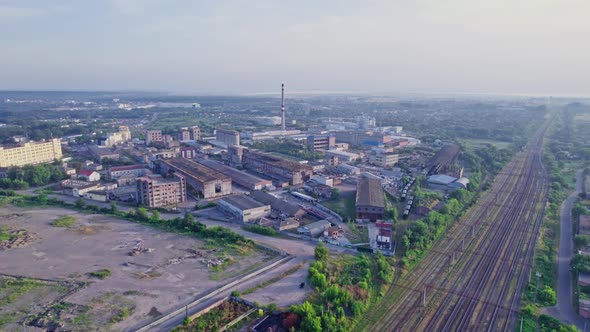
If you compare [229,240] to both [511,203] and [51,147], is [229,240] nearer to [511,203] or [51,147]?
[511,203]

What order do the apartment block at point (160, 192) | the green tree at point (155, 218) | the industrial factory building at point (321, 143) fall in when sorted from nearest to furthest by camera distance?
the green tree at point (155, 218) → the apartment block at point (160, 192) → the industrial factory building at point (321, 143)

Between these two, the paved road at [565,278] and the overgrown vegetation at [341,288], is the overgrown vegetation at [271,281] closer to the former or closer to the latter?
the overgrown vegetation at [341,288]

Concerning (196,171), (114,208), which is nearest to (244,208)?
(114,208)

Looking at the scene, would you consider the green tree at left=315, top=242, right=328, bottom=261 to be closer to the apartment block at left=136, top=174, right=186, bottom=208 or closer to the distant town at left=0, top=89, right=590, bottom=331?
the distant town at left=0, top=89, right=590, bottom=331

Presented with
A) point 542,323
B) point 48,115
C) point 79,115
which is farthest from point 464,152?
point 48,115

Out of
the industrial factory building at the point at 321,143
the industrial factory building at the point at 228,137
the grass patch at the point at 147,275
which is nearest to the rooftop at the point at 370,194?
the grass patch at the point at 147,275

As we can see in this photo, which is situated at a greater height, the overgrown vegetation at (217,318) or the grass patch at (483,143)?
the grass patch at (483,143)

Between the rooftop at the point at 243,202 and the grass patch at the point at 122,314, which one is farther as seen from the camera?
the rooftop at the point at 243,202
